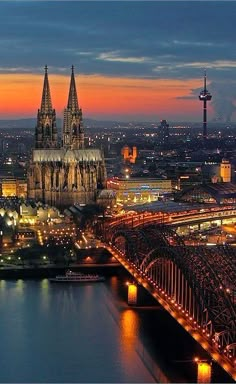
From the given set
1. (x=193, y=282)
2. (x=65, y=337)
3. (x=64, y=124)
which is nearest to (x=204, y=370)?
(x=193, y=282)

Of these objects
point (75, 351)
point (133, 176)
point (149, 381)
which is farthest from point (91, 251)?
point (133, 176)

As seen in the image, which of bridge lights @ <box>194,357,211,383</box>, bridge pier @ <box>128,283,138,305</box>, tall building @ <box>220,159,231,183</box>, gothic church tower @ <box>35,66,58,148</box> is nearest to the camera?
bridge lights @ <box>194,357,211,383</box>

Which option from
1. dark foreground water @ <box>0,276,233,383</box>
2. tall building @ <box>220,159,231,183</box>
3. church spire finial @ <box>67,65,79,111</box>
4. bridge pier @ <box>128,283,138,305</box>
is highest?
church spire finial @ <box>67,65,79,111</box>

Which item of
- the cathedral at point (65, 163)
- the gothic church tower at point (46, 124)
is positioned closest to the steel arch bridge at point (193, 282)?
the cathedral at point (65, 163)

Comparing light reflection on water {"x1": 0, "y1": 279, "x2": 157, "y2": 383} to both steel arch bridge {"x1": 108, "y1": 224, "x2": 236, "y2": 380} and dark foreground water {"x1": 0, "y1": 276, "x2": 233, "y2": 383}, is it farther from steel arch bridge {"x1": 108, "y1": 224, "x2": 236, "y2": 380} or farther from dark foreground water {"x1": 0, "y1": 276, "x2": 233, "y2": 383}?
steel arch bridge {"x1": 108, "y1": 224, "x2": 236, "y2": 380}

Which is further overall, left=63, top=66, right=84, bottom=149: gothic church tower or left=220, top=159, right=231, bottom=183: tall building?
left=220, top=159, right=231, bottom=183: tall building

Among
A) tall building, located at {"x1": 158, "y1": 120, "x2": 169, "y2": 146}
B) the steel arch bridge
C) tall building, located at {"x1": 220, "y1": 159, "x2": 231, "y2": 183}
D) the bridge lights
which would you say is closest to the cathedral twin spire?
the steel arch bridge

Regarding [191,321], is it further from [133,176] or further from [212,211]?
[133,176]
